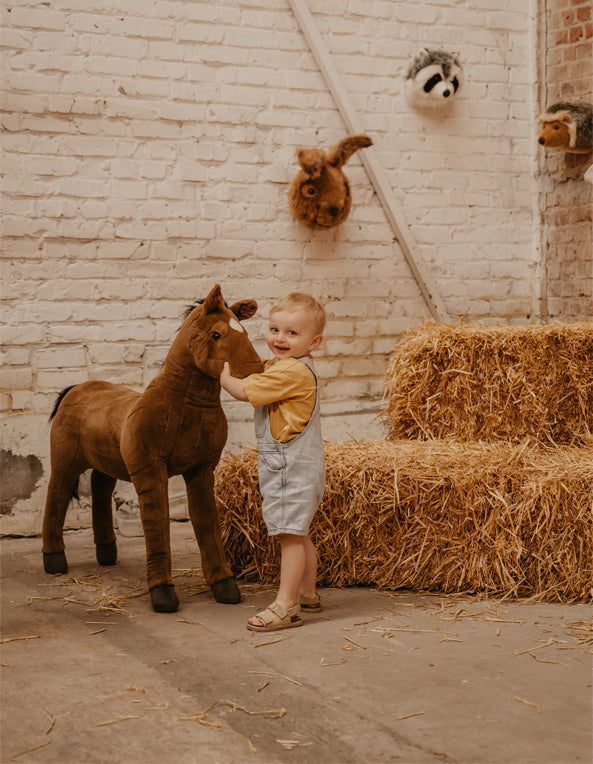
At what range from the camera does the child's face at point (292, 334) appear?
2873 millimetres

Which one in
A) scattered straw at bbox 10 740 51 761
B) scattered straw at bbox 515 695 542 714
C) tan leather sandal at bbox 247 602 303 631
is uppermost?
tan leather sandal at bbox 247 602 303 631

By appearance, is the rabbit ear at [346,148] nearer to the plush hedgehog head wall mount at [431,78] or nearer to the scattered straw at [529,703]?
the plush hedgehog head wall mount at [431,78]

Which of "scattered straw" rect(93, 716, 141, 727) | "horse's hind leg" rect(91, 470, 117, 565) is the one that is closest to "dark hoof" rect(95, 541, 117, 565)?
"horse's hind leg" rect(91, 470, 117, 565)

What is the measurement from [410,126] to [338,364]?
1387mm

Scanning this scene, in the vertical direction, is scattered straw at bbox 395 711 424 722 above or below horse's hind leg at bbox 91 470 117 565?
below

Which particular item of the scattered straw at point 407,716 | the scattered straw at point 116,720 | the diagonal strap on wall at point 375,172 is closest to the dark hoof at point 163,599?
the scattered straw at point 116,720

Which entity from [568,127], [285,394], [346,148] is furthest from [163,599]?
[568,127]

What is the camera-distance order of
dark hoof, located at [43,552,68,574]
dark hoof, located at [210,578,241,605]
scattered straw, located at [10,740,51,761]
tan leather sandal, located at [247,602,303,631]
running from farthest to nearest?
dark hoof, located at [43,552,68,574]
dark hoof, located at [210,578,241,605]
tan leather sandal, located at [247,602,303,631]
scattered straw, located at [10,740,51,761]

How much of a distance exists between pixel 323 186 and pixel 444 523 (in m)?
2.03

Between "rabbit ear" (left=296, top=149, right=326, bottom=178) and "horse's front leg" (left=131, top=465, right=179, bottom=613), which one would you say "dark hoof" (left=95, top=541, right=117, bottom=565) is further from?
"rabbit ear" (left=296, top=149, right=326, bottom=178)

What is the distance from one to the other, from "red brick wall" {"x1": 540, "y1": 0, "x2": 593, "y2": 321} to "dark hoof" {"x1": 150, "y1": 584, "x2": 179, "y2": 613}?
121 inches

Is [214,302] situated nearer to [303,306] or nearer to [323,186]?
[303,306]

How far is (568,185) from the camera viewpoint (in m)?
5.11

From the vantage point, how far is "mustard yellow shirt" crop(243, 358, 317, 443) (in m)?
2.82
